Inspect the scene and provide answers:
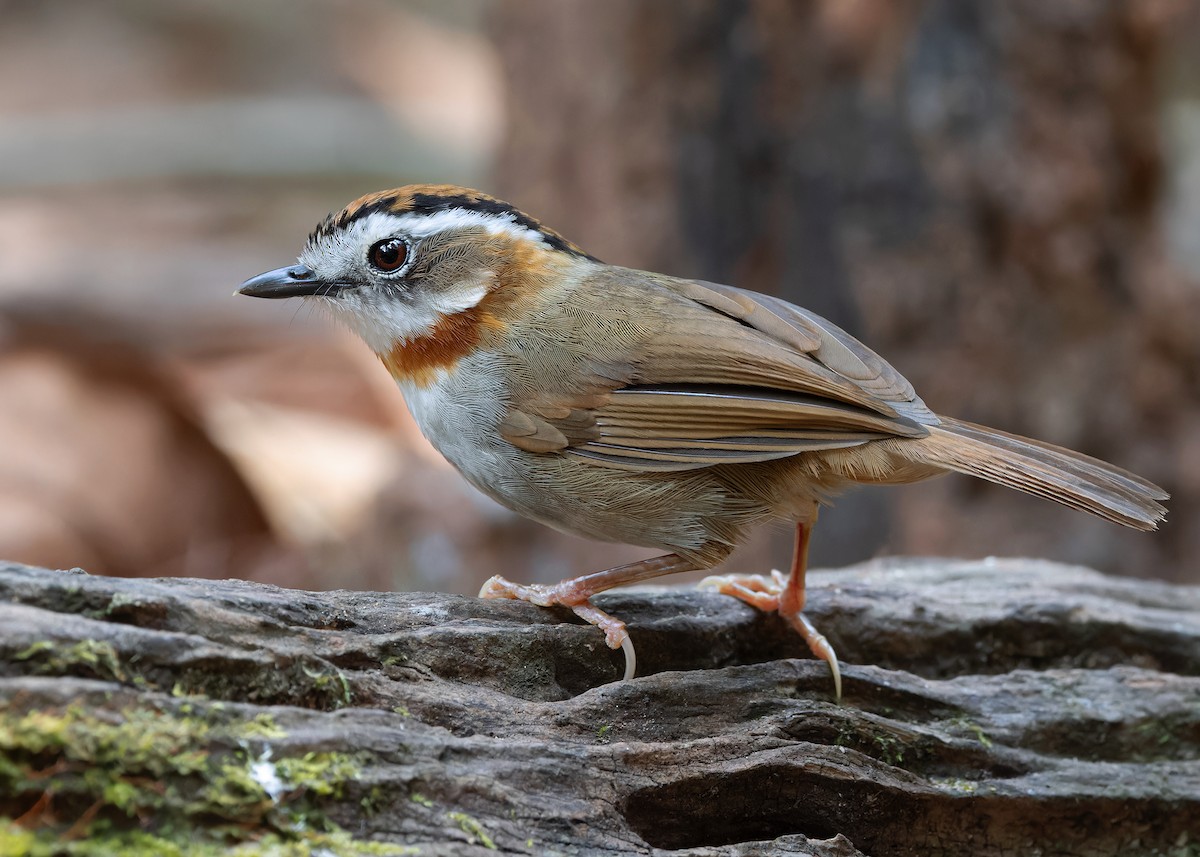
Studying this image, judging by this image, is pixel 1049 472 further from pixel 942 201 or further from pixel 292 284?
pixel 942 201

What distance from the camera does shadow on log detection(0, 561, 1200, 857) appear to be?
2381 mm

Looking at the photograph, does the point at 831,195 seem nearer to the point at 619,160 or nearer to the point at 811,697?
the point at 619,160

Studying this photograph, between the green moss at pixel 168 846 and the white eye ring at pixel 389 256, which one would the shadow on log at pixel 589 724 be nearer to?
the green moss at pixel 168 846

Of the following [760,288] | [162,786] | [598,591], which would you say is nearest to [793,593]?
[598,591]

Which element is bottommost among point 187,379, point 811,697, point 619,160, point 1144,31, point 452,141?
point 811,697

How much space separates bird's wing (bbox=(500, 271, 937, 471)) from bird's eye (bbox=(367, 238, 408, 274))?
26.9 inches

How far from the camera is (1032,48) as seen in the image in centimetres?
666

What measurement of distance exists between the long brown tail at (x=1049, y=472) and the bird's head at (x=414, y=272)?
143 cm

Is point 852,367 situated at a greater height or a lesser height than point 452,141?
lesser

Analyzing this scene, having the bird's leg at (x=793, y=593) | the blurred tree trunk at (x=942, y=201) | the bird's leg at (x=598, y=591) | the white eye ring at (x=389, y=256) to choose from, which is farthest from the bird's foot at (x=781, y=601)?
the blurred tree trunk at (x=942, y=201)

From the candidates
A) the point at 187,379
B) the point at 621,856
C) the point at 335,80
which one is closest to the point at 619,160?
the point at 187,379

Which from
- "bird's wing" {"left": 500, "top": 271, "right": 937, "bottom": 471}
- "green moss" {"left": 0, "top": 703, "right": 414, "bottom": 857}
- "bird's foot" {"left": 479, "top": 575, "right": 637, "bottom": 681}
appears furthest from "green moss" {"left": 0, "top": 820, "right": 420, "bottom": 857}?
"bird's wing" {"left": 500, "top": 271, "right": 937, "bottom": 471}

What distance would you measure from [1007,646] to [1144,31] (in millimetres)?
4335

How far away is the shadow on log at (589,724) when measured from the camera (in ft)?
7.81
